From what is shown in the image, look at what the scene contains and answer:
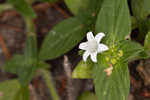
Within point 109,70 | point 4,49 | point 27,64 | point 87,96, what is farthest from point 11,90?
point 109,70

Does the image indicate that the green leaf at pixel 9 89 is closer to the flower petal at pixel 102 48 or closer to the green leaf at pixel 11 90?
the green leaf at pixel 11 90

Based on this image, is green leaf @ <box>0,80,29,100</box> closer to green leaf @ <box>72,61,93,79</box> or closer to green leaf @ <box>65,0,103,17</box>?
green leaf @ <box>72,61,93,79</box>

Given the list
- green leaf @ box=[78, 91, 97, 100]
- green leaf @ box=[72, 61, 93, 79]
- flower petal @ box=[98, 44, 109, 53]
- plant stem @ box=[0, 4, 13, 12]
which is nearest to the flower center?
flower petal @ box=[98, 44, 109, 53]

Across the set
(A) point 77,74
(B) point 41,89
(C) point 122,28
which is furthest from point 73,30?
(B) point 41,89

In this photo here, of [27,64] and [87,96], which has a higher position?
[27,64]

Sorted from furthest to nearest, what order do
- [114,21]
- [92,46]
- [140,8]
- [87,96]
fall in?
[87,96]
[140,8]
[114,21]
[92,46]

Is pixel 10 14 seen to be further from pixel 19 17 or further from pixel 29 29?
pixel 29 29

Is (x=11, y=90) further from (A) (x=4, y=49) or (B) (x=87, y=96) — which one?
(B) (x=87, y=96)
